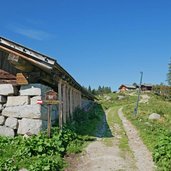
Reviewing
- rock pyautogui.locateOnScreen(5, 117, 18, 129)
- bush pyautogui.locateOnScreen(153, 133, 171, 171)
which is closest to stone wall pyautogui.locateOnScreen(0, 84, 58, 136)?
rock pyautogui.locateOnScreen(5, 117, 18, 129)

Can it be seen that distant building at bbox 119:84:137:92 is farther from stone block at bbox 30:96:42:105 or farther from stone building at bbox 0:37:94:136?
stone block at bbox 30:96:42:105

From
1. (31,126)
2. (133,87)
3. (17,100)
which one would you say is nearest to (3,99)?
(17,100)

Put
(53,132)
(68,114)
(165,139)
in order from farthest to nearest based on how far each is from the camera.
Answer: (68,114)
(53,132)
(165,139)

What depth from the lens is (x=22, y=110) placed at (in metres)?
15.0

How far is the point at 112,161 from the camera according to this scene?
39.6ft

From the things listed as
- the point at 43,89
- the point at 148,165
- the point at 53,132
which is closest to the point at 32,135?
the point at 53,132

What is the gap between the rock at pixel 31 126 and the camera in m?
14.6

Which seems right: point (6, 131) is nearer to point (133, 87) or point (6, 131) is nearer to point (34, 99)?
point (34, 99)

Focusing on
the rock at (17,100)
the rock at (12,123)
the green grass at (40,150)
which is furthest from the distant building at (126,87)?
the green grass at (40,150)

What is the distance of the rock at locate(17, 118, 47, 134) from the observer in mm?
14566

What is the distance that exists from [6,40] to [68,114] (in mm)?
6631

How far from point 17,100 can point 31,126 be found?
4.46 feet

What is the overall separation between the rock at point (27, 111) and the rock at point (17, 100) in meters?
0.15

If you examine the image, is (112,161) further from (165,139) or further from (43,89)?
(43,89)
